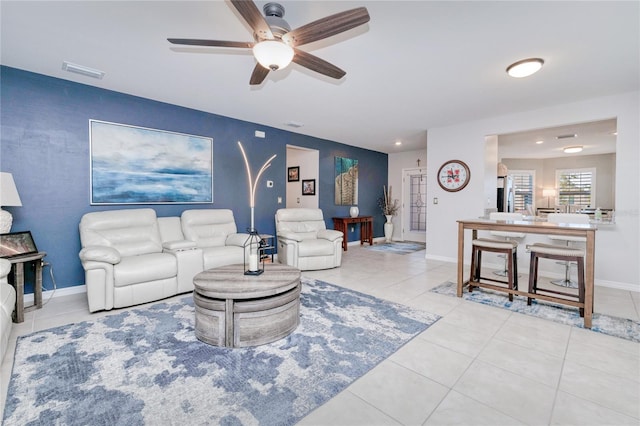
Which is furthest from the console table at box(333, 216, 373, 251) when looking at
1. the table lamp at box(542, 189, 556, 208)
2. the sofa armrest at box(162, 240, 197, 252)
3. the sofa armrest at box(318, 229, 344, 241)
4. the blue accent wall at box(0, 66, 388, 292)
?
the table lamp at box(542, 189, 556, 208)

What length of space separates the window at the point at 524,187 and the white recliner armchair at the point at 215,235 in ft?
28.4

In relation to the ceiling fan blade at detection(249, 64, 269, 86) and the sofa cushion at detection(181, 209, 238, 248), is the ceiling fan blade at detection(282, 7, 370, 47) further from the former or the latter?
the sofa cushion at detection(181, 209, 238, 248)

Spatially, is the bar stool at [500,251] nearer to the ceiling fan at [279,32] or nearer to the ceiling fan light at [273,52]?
the ceiling fan at [279,32]

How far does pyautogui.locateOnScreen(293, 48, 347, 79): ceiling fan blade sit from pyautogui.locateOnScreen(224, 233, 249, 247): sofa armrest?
2.49m

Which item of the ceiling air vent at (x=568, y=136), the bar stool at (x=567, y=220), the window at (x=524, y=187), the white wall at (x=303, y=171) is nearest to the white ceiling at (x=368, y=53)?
the bar stool at (x=567, y=220)

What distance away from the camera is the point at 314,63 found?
2.31 meters

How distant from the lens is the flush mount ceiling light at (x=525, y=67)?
2773mm

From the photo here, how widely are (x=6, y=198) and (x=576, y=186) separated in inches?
474

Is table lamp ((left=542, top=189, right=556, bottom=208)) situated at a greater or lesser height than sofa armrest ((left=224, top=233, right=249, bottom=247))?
greater

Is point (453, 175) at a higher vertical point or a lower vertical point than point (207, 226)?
higher

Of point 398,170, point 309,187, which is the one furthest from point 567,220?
point 398,170

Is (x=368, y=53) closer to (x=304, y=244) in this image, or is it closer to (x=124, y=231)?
(x=304, y=244)

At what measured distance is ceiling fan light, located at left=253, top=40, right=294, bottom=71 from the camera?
1954 mm

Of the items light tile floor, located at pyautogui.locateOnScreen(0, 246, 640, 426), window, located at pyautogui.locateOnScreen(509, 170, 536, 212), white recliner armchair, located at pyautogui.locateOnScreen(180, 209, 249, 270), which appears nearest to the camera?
light tile floor, located at pyautogui.locateOnScreen(0, 246, 640, 426)
